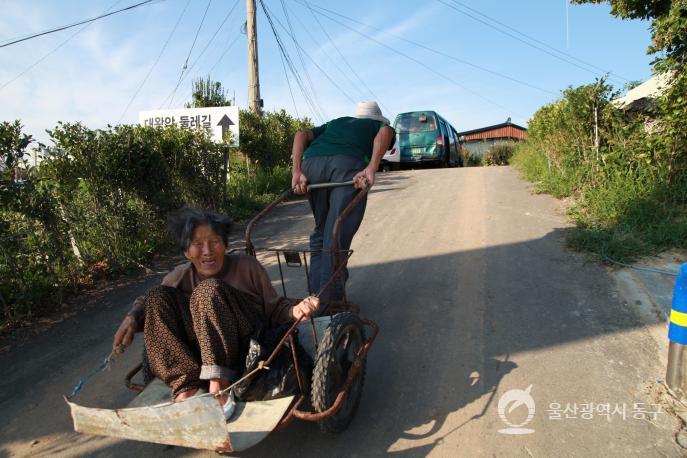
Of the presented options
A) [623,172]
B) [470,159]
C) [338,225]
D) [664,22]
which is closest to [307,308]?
[338,225]

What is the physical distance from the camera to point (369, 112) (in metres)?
3.75

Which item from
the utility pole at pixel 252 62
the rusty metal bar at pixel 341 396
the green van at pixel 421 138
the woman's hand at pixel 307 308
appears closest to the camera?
the rusty metal bar at pixel 341 396

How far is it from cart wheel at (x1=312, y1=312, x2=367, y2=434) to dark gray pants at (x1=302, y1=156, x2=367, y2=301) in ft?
2.24

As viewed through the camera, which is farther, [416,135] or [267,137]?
[416,135]

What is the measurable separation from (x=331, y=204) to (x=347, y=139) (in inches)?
21.2

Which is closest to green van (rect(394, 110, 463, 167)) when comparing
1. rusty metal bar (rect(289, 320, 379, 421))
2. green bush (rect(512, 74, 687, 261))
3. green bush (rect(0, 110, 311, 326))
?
green bush (rect(512, 74, 687, 261))

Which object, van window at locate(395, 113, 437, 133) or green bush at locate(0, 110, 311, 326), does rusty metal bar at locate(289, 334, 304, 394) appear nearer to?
green bush at locate(0, 110, 311, 326)

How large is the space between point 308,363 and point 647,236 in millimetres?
4359

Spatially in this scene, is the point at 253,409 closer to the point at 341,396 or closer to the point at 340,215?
the point at 341,396

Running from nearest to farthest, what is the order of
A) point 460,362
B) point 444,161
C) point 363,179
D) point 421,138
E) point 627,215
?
point 460,362
point 363,179
point 627,215
point 421,138
point 444,161

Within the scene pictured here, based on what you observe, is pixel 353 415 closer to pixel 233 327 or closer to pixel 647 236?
pixel 233 327

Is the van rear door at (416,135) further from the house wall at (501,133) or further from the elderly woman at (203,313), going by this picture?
the house wall at (501,133)

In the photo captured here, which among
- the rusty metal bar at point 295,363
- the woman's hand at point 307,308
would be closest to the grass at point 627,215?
the woman's hand at point 307,308
